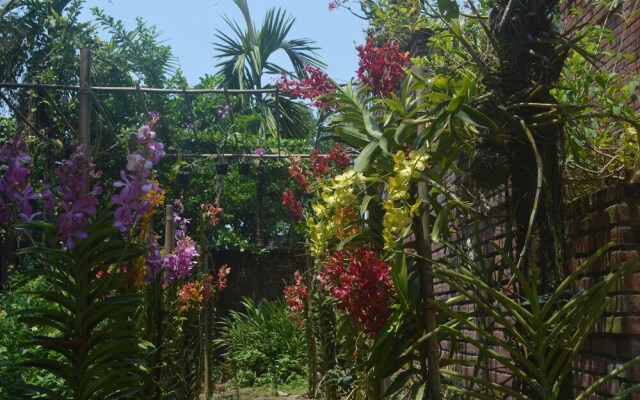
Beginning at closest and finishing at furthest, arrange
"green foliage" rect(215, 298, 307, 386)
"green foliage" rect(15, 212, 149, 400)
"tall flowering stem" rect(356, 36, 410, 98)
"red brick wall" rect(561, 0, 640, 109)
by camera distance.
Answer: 1. "green foliage" rect(15, 212, 149, 400)
2. "tall flowering stem" rect(356, 36, 410, 98)
3. "red brick wall" rect(561, 0, 640, 109)
4. "green foliage" rect(215, 298, 307, 386)

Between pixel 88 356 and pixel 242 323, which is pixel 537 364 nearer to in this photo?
pixel 88 356

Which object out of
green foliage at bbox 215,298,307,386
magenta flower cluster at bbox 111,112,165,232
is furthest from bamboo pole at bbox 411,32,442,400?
green foliage at bbox 215,298,307,386

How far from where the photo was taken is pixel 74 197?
2715mm

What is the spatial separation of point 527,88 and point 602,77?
2.43 ft

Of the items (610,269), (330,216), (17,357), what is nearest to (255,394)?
(17,357)

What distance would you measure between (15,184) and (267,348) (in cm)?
867

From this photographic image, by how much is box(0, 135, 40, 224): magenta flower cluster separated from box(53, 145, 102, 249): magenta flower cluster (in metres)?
0.10

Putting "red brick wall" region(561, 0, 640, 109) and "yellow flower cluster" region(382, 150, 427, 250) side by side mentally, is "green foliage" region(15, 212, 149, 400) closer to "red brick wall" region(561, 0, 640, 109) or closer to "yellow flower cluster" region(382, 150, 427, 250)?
"yellow flower cluster" region(382, 150, 427, 250)

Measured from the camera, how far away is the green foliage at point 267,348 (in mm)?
10445

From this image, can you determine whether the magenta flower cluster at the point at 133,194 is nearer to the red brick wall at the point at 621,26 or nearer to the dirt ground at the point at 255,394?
the red brick wall at the point at 621,26

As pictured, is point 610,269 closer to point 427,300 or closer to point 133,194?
point 427,300

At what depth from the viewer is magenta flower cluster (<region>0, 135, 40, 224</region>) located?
272 cm

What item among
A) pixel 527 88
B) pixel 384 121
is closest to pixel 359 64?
pixel 384 121

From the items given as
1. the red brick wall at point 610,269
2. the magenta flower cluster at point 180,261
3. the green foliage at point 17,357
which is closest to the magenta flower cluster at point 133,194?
the red brick wall at point 610,269
